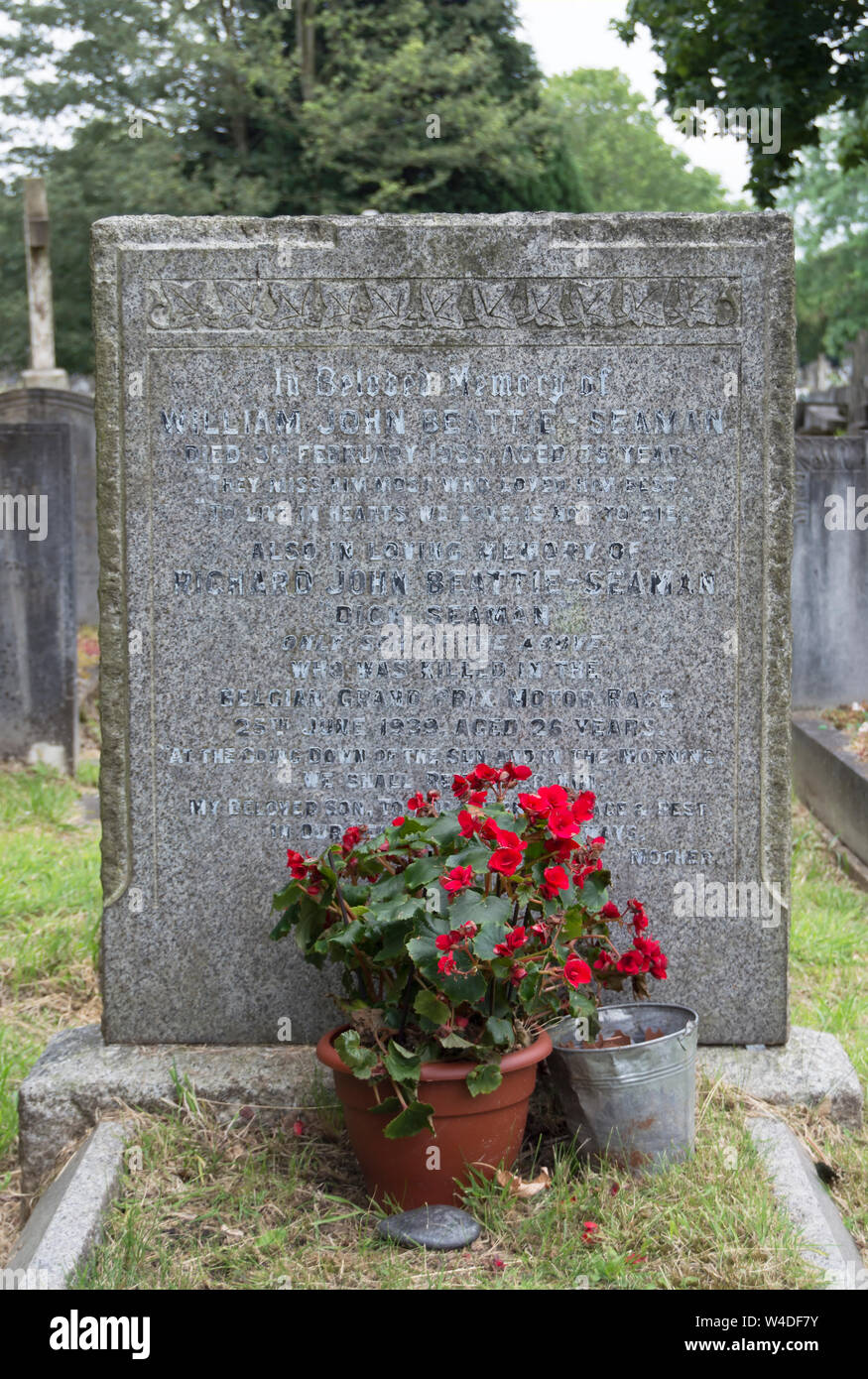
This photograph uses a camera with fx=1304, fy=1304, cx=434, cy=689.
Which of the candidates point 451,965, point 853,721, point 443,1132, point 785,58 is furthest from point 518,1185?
point 785,58

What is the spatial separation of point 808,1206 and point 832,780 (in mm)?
3597

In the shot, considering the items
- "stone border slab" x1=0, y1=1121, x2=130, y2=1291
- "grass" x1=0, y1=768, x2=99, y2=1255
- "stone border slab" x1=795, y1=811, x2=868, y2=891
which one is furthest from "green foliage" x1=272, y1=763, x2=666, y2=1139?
"stone border slab" x1=795, y1=811, x2=868, y2=891

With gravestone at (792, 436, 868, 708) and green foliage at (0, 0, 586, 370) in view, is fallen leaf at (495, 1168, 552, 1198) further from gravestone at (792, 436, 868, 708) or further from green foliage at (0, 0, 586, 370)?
green foliage at (0, 0, 586, 370)

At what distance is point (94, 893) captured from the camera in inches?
199

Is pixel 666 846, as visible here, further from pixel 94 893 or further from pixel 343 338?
pixel 94 893

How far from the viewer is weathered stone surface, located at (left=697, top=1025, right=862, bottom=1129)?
3.24 m

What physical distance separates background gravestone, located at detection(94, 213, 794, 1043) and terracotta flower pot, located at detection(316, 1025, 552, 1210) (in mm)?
642

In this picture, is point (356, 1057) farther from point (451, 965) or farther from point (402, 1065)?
point (451, 965)
